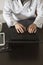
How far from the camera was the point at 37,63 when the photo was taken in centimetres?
104

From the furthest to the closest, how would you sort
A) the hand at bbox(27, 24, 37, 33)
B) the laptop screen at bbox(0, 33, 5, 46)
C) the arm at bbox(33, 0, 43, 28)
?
1. the arm at bbox(33, 0, 43, 28)
2. the hand at bbox(27, 24, 37, 33)
3. the laptop screen at bbox(0, 33, 5, 46)

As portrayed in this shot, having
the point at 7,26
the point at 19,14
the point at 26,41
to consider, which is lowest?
the point at 26,41

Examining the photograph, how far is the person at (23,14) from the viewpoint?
141 cm

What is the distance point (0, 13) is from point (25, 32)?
488mm

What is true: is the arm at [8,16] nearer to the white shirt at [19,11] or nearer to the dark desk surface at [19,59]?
the white shirt at [19,11]

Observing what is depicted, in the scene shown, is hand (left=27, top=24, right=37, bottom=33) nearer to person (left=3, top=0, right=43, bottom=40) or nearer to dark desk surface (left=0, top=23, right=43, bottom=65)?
person (left=3, top=0, right=43, bottom=40)

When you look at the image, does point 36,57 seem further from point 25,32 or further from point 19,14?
point 19,14

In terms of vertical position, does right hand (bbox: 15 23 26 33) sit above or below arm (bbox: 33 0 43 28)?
below

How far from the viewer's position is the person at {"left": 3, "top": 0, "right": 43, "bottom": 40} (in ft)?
4.61

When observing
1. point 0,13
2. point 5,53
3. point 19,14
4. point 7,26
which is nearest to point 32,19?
point 19,14

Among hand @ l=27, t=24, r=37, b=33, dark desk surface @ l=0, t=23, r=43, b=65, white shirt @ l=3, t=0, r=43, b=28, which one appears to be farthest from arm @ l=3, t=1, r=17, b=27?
dark desk surface @ l=0, t=23, r=43, b=65

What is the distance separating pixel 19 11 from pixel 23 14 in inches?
1.7

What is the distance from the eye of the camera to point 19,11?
4.96 feet

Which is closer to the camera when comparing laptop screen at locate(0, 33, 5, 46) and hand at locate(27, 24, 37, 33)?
laptop screen at locate(0, 33, 5, 46)
